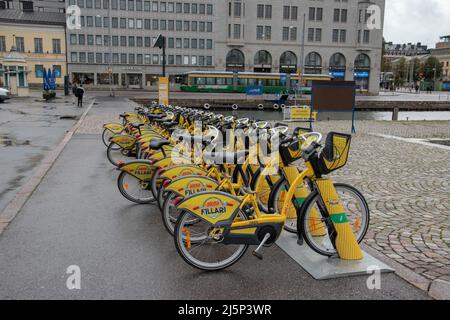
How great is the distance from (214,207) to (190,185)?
89cm

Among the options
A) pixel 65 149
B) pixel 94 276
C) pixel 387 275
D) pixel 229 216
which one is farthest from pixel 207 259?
pixel 65 149

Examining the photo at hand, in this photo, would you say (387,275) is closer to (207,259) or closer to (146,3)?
(207,259)

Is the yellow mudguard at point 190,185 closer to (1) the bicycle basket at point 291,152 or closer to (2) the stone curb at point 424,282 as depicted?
(1) the bicycle basket at point 291,152

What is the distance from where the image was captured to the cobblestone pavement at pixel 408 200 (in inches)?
185

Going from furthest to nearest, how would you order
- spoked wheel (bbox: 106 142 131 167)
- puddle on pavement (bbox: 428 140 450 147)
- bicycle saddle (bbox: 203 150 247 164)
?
1. puddle on pavement (bbox: 428 140 450 147)
2. spoked wheel (bbox: 106 142 131 167)
3. bicycle saddle (bbox: 203 150 247 164)

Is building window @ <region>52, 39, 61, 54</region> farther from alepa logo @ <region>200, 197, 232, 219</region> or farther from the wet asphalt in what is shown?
alepa logo @ <region>200, 197, 232, 219</region>

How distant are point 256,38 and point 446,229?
7504 centimetres

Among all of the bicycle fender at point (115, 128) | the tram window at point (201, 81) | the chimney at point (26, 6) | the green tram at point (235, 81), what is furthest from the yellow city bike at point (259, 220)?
the chimney at point (26, 6)

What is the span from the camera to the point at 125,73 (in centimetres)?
7512

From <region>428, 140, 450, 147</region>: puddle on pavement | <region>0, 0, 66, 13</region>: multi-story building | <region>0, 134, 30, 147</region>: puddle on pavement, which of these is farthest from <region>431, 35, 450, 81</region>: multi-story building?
<region>0, 134, 30, 147</region>: puddle on pavement

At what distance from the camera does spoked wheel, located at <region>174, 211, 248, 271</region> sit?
162 inches

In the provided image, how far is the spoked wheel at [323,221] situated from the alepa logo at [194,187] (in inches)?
47.3

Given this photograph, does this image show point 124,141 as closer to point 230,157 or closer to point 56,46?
point 230,157

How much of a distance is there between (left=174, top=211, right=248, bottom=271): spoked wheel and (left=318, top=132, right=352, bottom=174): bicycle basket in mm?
910
